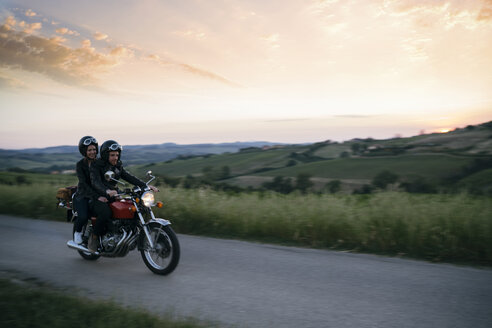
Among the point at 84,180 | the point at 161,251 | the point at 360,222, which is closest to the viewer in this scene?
the point at 161,251

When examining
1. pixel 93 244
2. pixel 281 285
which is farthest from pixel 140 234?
pixel 281 285

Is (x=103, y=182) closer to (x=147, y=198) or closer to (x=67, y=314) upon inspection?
(x=147, y=198)

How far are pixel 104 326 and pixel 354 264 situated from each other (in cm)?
373

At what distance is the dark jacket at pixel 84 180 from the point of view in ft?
19.5

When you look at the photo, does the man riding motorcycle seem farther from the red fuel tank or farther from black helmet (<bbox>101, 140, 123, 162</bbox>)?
the red fuel tank

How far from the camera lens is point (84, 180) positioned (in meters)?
6.02

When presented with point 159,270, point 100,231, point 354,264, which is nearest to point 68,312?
point 159,270

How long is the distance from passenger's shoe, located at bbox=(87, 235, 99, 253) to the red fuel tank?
618 millimetres

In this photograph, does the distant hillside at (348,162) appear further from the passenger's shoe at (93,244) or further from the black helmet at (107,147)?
the black helmet at (107,147)

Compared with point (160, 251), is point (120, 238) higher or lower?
higher

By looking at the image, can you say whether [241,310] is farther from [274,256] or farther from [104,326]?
[274,256]

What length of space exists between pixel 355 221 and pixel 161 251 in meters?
3.91

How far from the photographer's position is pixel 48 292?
4.42m

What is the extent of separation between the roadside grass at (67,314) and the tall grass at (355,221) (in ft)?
13.7
